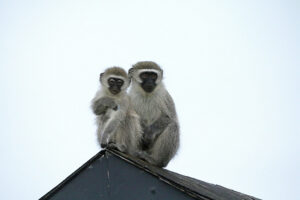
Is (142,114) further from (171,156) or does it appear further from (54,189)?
(54,189)

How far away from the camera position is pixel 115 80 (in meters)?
10.5

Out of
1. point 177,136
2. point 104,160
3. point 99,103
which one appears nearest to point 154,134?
point 177,136

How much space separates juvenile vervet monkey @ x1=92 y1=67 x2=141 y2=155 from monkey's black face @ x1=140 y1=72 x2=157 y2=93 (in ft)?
1.28

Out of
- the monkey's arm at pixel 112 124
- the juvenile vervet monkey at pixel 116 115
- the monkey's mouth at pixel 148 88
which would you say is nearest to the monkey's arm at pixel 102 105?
the juvenile vervet monkey at pixel 116 115

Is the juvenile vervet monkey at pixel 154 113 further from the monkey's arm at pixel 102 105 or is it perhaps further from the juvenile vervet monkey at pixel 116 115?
the monkey's arm at pixel 102 105

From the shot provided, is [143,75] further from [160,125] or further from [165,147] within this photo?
[165,147]

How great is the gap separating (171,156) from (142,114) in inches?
45.4

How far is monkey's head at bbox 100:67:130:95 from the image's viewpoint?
10.4 meters

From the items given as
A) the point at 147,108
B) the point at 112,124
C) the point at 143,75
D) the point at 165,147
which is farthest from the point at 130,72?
the point at 165,147

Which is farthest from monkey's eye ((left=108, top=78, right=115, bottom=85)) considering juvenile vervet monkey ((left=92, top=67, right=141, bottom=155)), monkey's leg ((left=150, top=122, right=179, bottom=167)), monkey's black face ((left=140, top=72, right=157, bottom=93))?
monkey's leg ((left=150, top=122, right=179, bottom=167))

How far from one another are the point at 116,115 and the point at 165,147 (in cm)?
116

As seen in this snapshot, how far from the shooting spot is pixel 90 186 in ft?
24.8

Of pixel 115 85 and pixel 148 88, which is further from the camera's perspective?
pixel 148 88

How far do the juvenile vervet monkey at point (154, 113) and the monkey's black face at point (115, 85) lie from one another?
53 cm
